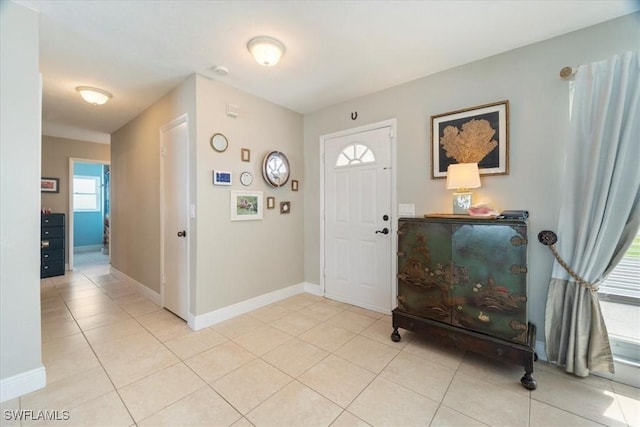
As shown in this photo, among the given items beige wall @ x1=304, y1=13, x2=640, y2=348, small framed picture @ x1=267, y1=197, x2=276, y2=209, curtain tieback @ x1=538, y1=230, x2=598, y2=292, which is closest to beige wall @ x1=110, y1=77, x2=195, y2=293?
small framed picture @ x1=267, y1=197, x2=276, y2=209

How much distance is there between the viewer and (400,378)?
1.91 metres

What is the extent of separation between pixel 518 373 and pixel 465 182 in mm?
1509

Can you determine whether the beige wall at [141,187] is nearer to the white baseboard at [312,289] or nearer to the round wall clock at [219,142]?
the round wall clock at [219,142]

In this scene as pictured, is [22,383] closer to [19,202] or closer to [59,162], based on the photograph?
[19,202]

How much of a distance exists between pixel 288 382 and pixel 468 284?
1.55 m

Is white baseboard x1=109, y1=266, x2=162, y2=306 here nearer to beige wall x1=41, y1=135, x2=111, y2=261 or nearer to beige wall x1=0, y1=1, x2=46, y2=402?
beige wall x1=0, y1=1, x2=46, y2=402

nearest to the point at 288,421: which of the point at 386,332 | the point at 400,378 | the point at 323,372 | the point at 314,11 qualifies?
the point at 323,372

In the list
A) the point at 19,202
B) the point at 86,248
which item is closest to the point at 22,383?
the point at 19,202

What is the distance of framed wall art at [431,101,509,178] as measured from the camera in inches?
89.3

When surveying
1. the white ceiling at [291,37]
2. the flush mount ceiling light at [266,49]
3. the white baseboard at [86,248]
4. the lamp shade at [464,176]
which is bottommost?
the white baseboard at [86,248]

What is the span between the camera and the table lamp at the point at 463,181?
2215 mm

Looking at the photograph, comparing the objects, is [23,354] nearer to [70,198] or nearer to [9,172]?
[9,172]

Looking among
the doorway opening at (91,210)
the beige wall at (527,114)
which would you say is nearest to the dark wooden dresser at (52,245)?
the doorway opening at (91,210)

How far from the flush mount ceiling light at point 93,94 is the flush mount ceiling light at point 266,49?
6.81ft
